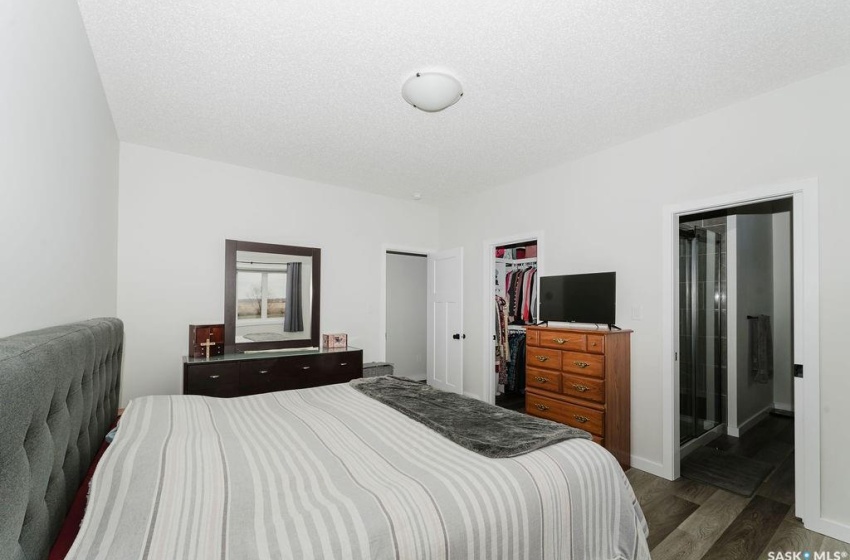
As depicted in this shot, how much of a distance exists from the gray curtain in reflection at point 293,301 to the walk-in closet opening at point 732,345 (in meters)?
3.57

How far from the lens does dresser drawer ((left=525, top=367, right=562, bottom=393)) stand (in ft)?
10.7

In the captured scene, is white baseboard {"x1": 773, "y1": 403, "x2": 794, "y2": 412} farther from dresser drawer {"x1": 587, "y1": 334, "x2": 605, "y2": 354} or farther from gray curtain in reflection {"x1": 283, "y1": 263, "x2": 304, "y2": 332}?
gray curtain in reflection {"x1": 283, "y1": 263, "x2": 304, "y2": 332}

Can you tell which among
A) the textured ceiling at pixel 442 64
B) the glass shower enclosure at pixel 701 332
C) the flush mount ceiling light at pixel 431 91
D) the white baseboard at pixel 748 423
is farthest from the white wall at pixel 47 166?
the white baseboard at pixel 748 423

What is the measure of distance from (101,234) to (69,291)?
1002 mm

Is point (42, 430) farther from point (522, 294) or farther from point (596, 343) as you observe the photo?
point (522, 294)

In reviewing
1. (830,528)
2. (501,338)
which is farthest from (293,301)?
(830,528)

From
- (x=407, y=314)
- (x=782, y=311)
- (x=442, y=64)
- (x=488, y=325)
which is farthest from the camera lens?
(x=407, y=314)

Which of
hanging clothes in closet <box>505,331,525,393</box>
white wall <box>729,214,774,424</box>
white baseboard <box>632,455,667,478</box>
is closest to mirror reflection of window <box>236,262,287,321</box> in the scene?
A: hanging clothes in closet <box>505,331,525,393</box>

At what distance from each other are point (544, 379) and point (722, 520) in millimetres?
1400

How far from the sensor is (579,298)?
133 inches

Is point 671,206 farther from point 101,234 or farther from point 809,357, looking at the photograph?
point 101,234

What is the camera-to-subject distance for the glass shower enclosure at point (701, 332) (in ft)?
11.7

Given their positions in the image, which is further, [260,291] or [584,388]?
[260,291]

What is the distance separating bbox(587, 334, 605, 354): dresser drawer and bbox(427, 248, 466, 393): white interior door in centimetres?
204
